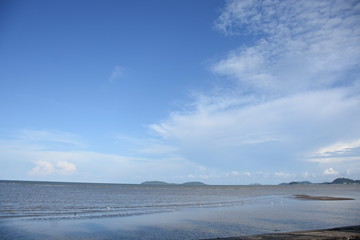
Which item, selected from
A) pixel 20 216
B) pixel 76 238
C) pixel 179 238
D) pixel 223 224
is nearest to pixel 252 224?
pixel 223 224

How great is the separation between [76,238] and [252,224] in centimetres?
1589

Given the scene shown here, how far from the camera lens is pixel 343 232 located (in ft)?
65.5

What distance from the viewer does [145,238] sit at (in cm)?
1961

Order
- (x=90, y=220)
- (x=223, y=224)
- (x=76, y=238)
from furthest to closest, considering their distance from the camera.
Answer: (x=90, y=220) < (x=223, y=224) < (x=76, y=238)

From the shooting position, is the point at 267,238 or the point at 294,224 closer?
the point at 267,238

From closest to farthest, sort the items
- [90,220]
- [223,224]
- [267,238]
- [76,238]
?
[267,238], [76,238], [223,224], [90,220]

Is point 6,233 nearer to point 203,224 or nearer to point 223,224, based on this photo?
point 203,224

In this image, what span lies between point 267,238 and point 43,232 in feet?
56.3

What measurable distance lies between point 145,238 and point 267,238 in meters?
8.75

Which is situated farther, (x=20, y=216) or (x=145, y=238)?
(x=20, y=216)

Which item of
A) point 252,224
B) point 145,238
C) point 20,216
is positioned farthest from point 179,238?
point 20,216

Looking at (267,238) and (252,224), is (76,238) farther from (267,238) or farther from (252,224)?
(252,224)

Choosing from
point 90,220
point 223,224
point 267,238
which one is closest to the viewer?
point 267,238

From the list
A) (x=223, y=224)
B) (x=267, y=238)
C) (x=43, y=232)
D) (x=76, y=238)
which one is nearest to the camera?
(x=267, y=238)
